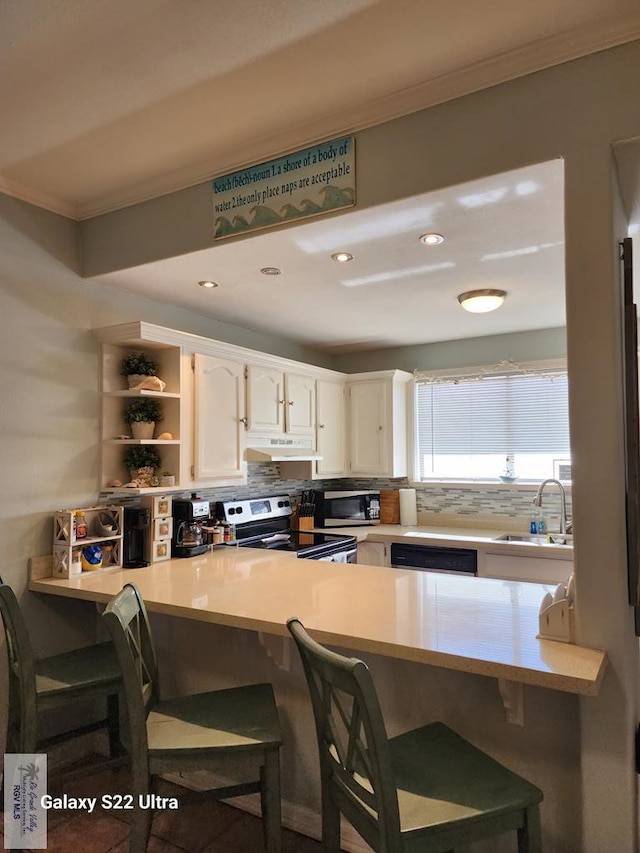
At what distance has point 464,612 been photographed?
200 centimetres

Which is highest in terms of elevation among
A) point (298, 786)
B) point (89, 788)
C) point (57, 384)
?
point (57, 384)

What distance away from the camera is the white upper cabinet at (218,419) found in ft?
10.3

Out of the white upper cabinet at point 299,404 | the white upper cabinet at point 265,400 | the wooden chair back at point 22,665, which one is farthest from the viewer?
the white upper cabinet at point 299,404

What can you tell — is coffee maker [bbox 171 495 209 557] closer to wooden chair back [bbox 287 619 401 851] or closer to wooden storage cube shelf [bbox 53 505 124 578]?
wooden storage cube shelf [bbox 53 505 124 578]

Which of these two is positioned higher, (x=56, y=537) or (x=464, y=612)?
(x=56, y=537)

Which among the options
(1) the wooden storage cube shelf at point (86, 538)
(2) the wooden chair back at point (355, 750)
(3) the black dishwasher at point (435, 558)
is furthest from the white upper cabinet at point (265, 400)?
(2) the wooden chair back at point (355, 750)

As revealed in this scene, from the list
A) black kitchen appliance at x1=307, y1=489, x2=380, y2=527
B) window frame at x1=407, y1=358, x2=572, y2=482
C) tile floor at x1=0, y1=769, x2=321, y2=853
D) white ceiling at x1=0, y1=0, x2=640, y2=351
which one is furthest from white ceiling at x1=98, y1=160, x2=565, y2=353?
tile floor at x1=0, y1=769, x2=321, y2=853

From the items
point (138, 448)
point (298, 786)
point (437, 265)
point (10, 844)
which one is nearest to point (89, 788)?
point (10, 844)

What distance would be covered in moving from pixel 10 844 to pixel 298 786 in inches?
40.5

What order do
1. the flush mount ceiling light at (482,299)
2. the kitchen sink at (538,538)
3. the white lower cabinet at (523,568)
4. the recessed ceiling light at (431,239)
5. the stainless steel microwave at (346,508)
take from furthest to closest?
the stainless steel microwave at (346,508) → the kitchen sink at (538,538) → the white lower cabinet at (523,568) → the flush mount ceiling light at (482,299) → the recessed ceiling light at (431,239)

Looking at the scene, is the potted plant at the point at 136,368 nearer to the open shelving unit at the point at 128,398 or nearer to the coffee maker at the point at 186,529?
the open shelving unit at the point at 128,398

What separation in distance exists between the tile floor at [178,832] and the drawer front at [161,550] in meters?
1.05

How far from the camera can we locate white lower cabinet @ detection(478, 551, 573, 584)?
3.47 m

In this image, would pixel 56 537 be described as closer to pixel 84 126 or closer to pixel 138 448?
pixel 138 448
